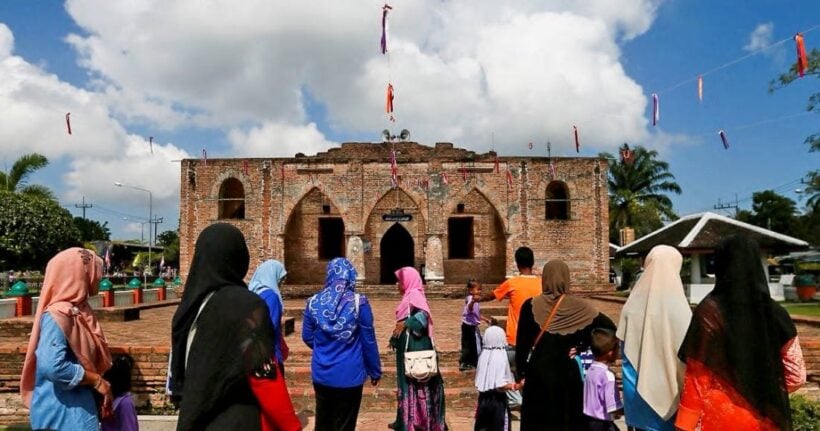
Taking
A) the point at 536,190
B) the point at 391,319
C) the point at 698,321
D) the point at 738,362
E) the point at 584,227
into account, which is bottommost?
the point at 391,319

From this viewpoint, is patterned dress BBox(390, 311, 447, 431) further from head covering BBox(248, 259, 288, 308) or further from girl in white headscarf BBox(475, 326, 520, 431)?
head covering BBox(248, 259, 288, 308)

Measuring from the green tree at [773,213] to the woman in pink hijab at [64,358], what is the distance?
166 feet

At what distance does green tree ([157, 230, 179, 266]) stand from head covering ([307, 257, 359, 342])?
53374mm

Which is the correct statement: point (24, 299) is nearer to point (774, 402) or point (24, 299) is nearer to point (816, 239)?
point (774, 402)

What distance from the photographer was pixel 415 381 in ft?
14.8

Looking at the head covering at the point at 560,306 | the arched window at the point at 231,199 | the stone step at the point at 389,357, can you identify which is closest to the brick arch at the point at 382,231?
the arched window at the point at 231,199

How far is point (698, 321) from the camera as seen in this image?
8.88 feet

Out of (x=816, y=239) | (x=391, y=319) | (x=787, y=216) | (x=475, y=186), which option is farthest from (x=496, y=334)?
(x=787, y=216)

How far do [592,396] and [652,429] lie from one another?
21.8 inches

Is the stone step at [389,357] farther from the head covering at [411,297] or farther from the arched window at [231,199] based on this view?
the arched window at [231,199]

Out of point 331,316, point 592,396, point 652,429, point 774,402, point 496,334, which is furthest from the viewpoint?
point 496,334

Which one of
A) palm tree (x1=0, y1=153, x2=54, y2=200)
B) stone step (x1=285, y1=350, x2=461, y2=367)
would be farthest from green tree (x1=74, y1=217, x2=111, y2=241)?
stone step (x1=285, y1=350, x2=461, y2=367)

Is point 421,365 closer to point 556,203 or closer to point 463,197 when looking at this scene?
point 463,197

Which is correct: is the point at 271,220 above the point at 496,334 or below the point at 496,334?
above
